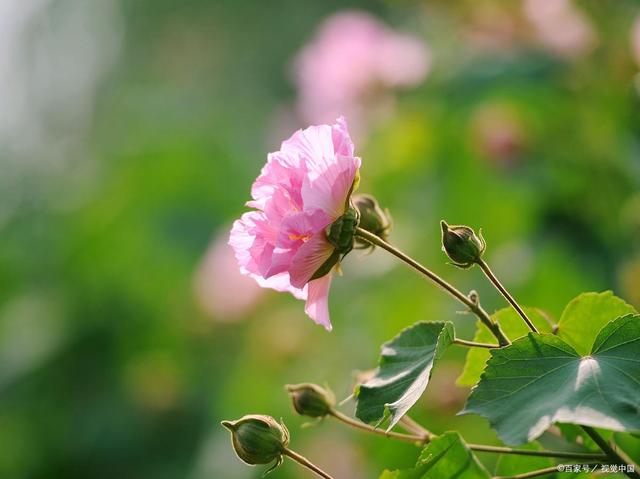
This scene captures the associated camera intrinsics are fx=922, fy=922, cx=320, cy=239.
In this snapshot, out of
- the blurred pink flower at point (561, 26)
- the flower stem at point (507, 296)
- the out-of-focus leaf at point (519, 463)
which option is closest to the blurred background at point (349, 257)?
the blurred pink flower at point (561, 26)

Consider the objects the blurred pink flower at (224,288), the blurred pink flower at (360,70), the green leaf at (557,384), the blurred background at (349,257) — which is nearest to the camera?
the green leaf at (557,384)

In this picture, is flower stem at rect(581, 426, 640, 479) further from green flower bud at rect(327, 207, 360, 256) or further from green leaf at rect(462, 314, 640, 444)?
green flower bud at rect(327, 207, 360, 256)

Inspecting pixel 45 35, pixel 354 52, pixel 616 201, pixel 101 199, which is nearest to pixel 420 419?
pixel 616 201

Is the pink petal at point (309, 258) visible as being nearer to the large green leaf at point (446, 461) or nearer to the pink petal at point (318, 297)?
the pink petal at point (318, 297)

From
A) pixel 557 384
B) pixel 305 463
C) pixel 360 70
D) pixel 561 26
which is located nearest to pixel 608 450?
pixel 557 384

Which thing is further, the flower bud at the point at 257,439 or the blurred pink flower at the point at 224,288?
the blurred pink flower at the point at 224,288
